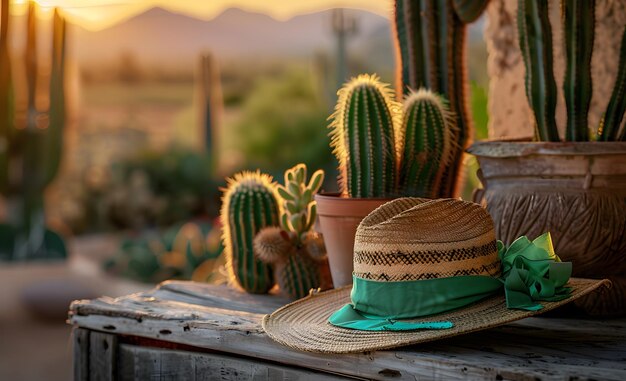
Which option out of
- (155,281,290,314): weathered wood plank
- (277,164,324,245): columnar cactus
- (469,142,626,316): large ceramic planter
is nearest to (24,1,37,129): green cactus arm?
(155,281,290,314): weathered wood plank

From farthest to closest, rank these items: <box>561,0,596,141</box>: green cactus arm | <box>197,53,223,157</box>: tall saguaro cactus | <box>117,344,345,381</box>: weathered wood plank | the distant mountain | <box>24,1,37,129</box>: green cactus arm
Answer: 1. the distant mountain
2. <box>197,53,223,157</box>: tall saguaro cactus
3. <box>24,1,37,129</box>: green cactus arm
4. <box>561,0,596,141</box>: green cactus arm
5. <box>117,344,345,381</box>: weathered wood plank

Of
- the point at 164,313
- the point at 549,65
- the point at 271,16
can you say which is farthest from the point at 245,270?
A: the point at 271,16

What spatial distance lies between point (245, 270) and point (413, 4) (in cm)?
71

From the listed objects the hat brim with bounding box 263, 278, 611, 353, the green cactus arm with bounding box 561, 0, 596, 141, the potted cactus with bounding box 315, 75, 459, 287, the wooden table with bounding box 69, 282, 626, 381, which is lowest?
the wooden table with bounding box 69, 282, 626, 381

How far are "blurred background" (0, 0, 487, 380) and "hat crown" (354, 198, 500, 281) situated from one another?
745 millimetres

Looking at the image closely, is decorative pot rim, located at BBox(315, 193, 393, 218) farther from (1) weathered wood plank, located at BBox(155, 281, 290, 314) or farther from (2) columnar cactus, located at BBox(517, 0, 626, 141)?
(2) columnar cactus, located at BBox(517, 0, 626, 141)

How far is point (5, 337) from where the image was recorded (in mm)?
4547

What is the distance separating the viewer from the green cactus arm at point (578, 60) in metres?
1.59

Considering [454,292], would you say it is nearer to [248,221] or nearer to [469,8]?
[248,221]

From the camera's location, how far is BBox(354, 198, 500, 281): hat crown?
4.33 feet

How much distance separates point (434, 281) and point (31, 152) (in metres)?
4.60

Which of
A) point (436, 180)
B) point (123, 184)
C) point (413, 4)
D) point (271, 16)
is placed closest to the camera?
point (436, 180)

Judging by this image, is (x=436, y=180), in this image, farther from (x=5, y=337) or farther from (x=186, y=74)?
(x=186, y=74)

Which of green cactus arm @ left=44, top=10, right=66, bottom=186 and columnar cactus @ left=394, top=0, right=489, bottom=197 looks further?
green cactus arm @ left=44, top=10, right=66, bottom=186
